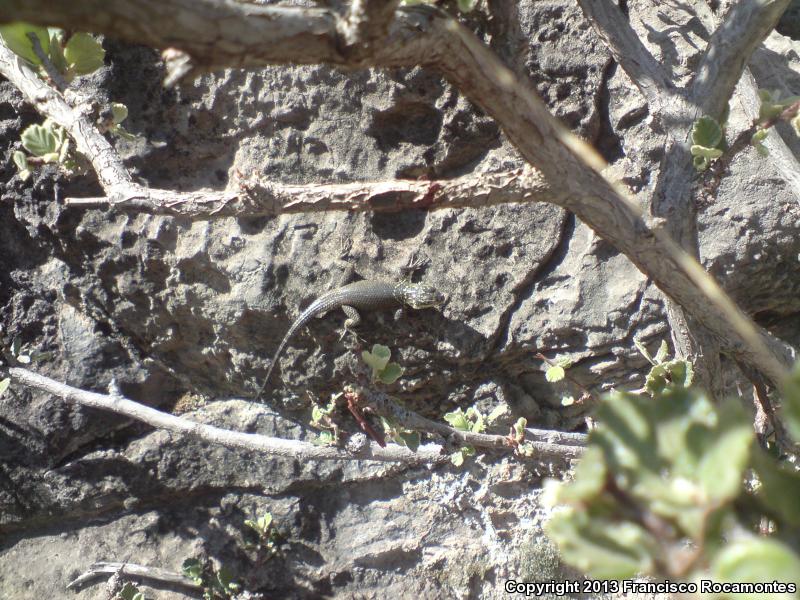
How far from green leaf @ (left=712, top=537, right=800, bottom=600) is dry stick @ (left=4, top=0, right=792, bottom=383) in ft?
2.32

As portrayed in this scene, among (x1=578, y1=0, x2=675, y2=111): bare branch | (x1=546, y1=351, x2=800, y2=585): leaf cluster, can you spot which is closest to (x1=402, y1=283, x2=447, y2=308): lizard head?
(x1=578, y1=0, x2=675, y2=111): bare branch

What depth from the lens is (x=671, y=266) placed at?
1.27m

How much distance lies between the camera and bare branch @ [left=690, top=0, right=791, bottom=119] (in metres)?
1.39

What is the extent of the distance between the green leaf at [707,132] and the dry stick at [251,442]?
0.89m

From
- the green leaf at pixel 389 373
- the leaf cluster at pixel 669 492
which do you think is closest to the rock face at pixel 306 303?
the green leaf at pixel 389 373

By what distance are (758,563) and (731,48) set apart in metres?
1.28

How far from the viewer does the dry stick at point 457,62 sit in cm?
72

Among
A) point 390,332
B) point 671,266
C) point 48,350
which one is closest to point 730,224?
point 671,266

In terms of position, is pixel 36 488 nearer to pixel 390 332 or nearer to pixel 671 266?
pixel 390 332

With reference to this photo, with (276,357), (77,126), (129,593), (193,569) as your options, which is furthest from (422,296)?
(129,593)

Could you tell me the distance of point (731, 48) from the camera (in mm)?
1402

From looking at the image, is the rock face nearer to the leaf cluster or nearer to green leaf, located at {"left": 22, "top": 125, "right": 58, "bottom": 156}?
green leaf, located at {"left": 22, "top": 125, "right": 58, "bottom": 156}

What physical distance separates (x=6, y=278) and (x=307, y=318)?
4.04ft

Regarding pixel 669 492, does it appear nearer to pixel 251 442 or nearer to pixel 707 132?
pixel 707 132
